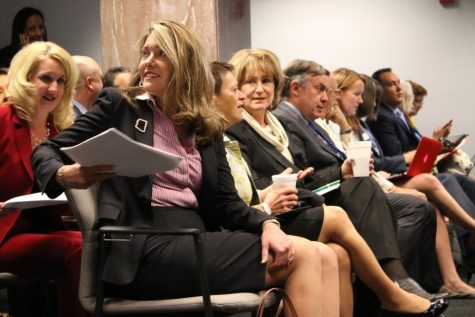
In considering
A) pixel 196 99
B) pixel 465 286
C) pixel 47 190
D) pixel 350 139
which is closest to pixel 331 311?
pixel 196 99

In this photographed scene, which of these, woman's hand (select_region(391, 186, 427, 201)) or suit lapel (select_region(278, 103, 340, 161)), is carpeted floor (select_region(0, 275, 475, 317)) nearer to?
woman's hand (select_region(391, 186, 427, 201))

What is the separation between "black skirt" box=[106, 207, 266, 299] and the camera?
2760 mm

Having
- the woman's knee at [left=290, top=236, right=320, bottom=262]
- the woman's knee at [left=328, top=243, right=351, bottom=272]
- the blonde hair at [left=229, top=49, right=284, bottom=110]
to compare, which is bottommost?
the woman's knee at [left=328, top=243, right=351, bottom=272]

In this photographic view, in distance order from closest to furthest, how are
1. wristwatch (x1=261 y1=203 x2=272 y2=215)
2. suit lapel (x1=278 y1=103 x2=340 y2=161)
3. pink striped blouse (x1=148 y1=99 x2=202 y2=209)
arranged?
pink striped blouse (x1=148 y1=99 x2=202 y2=209), wristwatch (x1=261 y1=203 x2=272 y2=215), suit lapel (x1=278 y1=103 x2=340 y2=161)

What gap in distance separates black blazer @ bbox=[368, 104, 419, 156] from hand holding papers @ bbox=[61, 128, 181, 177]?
4305 mm

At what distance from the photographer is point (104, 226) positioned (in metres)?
2.68

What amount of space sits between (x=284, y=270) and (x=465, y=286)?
2.64 metres

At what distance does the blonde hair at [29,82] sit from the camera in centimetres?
359

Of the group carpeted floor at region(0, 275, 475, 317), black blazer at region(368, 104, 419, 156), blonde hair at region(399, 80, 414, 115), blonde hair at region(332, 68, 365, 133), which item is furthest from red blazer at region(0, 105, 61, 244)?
blonde hair at region(399, 80, 414, 115)

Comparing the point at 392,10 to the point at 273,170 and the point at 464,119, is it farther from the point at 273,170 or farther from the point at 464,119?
the point at 273,170

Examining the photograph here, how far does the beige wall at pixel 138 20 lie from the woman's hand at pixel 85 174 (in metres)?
2.56

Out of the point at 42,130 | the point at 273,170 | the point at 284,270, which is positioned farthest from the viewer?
the point at 273,170

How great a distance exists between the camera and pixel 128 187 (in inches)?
111

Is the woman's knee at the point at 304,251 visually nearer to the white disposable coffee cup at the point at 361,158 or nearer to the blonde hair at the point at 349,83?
the white disposable coffee cup at the point at 361,158
